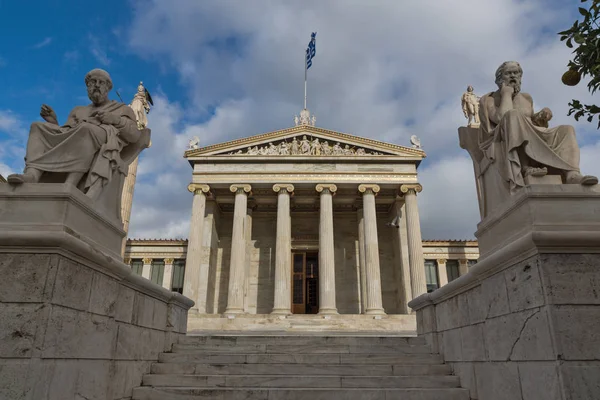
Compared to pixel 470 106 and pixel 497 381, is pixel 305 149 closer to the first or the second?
pixel 470 106

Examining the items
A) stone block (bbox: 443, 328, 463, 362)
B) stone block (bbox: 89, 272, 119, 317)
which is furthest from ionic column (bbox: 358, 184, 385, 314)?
stone block (bbox: 89, 272, 119, 317)

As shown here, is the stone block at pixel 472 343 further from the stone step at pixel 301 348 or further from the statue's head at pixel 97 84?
the statue's head at pixel 97 84

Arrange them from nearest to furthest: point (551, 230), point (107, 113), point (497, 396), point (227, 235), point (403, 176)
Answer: point (551, 230)
point (497, 396)
point (107, 113)
point (403, 176)
point (227, 235)

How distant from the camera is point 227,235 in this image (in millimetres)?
26578

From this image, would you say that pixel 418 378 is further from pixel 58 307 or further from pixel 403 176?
pixel 403 176

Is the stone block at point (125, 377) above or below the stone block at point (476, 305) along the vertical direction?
below

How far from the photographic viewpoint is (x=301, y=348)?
23.6ft

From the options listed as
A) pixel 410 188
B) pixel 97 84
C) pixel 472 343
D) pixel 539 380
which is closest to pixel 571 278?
pixel 539 380

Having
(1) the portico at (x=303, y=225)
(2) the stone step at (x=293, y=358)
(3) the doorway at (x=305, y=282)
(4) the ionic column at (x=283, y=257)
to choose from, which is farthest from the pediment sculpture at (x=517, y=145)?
(3) the doorway at (x=305, y=282)

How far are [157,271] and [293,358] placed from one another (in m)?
24.2

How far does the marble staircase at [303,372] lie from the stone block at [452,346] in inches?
7.1

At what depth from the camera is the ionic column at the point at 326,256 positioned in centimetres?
2091

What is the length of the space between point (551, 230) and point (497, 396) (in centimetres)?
188

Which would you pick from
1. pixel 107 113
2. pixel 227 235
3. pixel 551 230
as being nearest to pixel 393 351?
pixel 551 230
